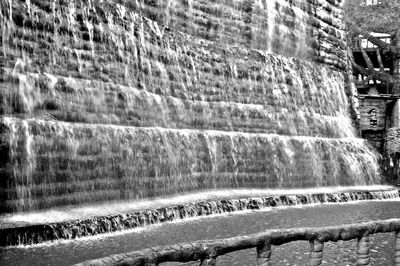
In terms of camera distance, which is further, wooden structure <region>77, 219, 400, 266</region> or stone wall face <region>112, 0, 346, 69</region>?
stone wall face <region>112, 0, 346, 69</region>

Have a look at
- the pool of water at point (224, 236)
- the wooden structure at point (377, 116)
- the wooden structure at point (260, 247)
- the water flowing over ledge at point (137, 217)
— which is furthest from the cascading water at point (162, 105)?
the wooden structure at point (377, 116)

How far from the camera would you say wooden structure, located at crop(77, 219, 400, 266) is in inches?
137

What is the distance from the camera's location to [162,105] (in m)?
11.8

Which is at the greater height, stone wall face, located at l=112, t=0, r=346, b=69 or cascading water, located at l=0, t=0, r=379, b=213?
stone wall face, located at l=112, t=0, r=346, b=69

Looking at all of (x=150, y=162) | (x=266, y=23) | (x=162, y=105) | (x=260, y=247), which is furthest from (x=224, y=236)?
(x=266, y=23)

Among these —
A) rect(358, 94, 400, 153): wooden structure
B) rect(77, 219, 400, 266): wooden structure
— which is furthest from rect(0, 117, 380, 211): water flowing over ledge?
rect(358, 94, 400, 153): wooden structure

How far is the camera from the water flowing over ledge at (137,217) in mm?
6336

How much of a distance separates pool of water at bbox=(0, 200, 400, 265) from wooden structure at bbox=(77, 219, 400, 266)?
36.1 inches

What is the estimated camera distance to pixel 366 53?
35219 mm

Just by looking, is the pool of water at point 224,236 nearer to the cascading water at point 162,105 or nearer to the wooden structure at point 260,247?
the wooden structure at point 260,247

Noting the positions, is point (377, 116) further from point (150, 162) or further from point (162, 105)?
point (150, 162)

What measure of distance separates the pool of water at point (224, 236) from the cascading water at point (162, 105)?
5.79ft

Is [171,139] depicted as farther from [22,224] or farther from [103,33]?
[22,224]

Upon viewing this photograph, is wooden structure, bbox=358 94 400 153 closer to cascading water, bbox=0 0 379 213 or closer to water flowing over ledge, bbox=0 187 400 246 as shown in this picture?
cascading water, bbox=0 0 379 213
